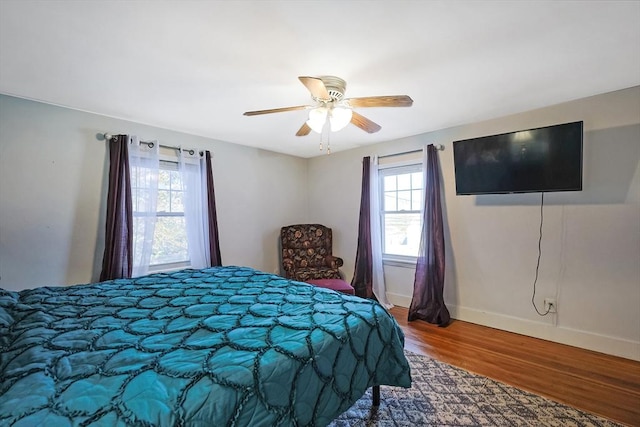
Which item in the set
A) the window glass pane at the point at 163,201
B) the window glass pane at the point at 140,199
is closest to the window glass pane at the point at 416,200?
the window glass pane at the point at 163,201

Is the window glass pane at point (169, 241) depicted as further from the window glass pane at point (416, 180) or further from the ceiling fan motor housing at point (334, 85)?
the window glass pane at point (416, 180)

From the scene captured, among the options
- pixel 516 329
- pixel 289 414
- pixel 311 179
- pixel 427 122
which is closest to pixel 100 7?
pixel 289 414

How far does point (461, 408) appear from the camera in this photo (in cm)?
192

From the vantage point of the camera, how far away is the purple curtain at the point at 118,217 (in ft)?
9.62

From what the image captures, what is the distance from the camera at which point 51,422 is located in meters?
0.83

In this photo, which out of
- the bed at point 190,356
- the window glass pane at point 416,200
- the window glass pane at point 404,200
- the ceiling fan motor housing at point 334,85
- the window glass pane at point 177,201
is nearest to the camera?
the bed at point 190,356

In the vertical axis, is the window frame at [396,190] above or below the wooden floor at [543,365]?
above

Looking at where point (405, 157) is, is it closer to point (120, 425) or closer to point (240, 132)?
point (240, 132)

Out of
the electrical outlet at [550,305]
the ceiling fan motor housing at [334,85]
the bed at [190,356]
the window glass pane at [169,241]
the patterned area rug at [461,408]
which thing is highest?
the ceiling fan motor housing at [334,85]

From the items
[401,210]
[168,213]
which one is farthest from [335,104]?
[168,213]

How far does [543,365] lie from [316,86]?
2931 mm

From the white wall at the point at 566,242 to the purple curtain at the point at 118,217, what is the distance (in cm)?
346

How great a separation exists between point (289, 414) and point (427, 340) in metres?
2.30

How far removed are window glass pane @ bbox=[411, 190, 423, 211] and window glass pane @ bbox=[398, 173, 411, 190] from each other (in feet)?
0.39
